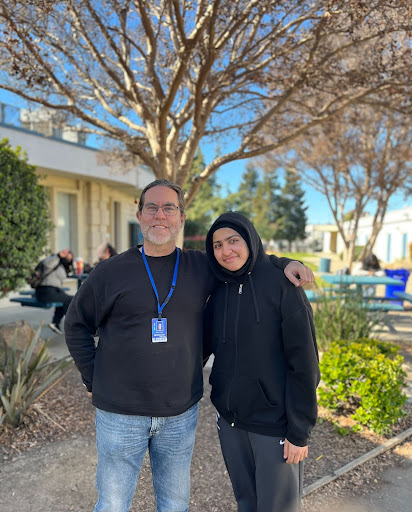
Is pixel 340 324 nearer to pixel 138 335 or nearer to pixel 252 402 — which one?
pixel 252 402

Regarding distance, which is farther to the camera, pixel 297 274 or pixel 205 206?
pixel 205 206

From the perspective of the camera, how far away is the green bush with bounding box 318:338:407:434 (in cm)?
362

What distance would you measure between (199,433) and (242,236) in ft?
7.85

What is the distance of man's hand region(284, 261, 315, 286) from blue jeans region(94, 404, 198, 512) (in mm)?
834

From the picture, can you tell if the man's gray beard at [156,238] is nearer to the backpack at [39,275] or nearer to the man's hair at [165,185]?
the man's hair at [165,185]

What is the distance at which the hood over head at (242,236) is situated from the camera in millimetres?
2006

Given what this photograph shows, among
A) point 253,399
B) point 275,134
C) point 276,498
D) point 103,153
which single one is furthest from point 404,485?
point 103,153

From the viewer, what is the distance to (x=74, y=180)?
16.0 meters

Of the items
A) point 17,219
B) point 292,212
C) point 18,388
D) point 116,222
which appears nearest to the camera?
point 18,388

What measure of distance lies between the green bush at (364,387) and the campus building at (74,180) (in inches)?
374

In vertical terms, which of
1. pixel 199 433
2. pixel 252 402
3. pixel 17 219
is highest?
pixel 17 219

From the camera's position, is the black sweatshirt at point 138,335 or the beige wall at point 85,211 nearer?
the black sweatshirt at point 138,335

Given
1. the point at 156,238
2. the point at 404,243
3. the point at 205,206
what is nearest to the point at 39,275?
the point at 156,238

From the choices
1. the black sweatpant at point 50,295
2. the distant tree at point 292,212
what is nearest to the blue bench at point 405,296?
the black sweatpant at point 50,295
